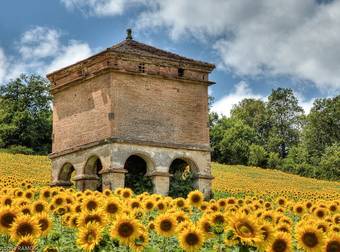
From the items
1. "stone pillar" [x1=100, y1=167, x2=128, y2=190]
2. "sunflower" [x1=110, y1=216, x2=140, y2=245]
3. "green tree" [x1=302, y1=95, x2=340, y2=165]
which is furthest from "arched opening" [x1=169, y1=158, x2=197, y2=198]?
"green tree" [x1=302, y1=95, x2=340, y2=165]

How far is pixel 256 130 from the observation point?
93.4m

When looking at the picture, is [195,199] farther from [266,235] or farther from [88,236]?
[266,235]

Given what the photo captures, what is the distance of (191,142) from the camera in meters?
28.0

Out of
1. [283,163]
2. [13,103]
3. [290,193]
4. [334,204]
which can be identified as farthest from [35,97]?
[334,204]

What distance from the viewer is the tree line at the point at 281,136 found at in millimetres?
76250

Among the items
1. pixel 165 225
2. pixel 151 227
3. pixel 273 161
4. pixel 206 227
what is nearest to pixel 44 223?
pixel 165 225

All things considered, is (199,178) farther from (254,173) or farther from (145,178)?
(254,173)

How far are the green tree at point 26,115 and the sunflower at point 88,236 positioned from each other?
2394 inches

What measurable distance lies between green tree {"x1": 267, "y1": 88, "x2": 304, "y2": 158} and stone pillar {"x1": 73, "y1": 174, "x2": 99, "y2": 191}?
6596 cm

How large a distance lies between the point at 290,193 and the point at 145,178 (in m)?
11.4

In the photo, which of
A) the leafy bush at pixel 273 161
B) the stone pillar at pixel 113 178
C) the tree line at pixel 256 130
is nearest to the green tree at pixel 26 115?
the tree line at pixel 256 130

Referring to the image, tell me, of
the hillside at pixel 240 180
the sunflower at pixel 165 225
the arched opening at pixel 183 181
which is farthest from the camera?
the hillside at pixel 240 180

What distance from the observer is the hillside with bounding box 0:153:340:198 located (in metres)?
35.1

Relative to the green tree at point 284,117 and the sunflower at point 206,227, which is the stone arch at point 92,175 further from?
the green tree at point 284,117
